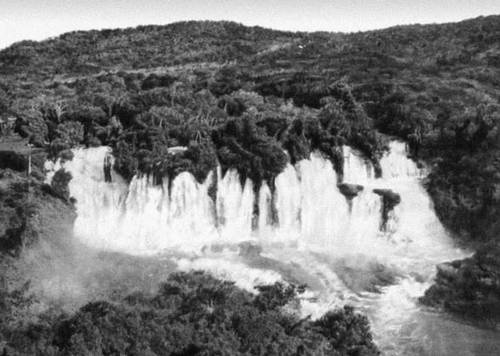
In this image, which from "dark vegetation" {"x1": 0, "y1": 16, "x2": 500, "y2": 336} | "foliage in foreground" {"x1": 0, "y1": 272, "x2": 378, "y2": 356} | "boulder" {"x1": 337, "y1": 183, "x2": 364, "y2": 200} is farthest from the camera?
"boulder" {"x1": 337, "y1": 183, "x2": 364, "y2": 200}

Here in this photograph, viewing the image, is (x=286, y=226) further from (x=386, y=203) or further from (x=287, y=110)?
(x=287, y=110)

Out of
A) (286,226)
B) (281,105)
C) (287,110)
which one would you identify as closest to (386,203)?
(286,226)

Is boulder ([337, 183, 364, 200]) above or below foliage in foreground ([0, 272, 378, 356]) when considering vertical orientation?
above

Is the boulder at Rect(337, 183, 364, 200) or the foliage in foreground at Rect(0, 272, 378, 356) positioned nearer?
the foliage in foreground at Rect(0, 272, 378, 356)

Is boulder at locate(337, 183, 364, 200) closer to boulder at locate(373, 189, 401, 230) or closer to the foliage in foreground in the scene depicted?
boulder at locate(373, 189, 401, 230)

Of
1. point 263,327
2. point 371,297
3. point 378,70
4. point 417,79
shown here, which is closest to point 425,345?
point 371,297

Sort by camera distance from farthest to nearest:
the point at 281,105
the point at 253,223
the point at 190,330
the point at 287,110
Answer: the point at 281,105
the point at 287,110
the point at 253,223
the point at 190,330

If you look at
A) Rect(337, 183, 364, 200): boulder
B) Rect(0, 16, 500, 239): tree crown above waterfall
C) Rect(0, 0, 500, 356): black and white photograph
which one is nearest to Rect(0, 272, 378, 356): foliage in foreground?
Rect(0, 0, 500, 356): black and white photograph

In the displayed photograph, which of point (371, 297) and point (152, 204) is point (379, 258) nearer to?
point (371, 297)
